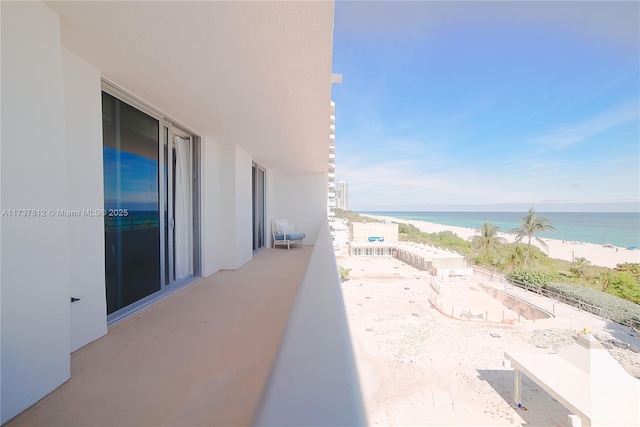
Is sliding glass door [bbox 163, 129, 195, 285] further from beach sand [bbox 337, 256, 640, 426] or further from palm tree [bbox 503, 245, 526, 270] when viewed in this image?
palm tree [bbox 503, 245, 526, 270]

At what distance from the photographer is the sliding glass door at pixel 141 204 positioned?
272 cm

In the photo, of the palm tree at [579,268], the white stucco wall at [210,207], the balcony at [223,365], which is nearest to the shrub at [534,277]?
the palm tree at [579,268]

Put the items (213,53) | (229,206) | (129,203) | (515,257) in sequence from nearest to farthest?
(213,53) < (129,203) < (229,206) < (515,257)

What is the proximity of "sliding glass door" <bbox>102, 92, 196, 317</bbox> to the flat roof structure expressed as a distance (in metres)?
7.97

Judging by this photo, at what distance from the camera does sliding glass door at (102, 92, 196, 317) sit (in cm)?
272

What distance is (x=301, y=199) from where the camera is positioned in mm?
8984

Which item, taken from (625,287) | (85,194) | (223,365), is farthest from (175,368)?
(625,287)

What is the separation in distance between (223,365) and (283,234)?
605 centimetres

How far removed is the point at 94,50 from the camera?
6.97ft

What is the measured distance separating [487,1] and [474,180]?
6097cm

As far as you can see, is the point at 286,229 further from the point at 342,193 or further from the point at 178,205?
the point at 342,193

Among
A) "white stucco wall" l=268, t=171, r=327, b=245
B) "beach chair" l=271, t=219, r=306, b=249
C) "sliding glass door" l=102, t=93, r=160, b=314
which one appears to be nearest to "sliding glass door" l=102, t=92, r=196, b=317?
"sliding glass door" l=102, t=93, r=160, b=314

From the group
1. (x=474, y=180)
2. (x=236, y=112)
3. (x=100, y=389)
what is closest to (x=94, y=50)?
(x=236, y=112)

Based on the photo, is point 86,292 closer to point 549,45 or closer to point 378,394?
point 378,394
